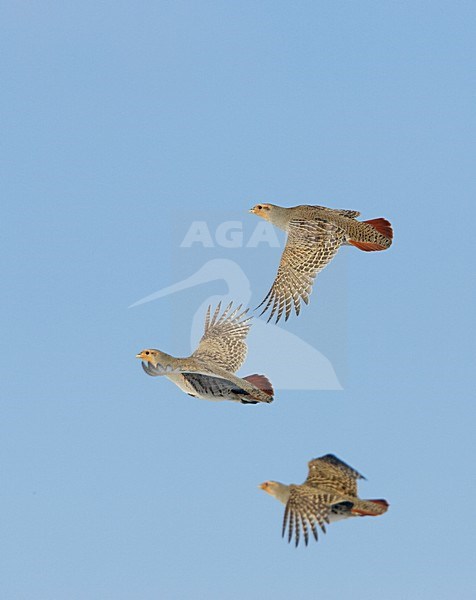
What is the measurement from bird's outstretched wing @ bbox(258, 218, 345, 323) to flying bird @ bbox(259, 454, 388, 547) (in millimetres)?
5956

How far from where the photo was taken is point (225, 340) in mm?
36969

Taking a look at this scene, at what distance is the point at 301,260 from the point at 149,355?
16.7 ft

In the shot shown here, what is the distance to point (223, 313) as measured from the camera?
124 ft

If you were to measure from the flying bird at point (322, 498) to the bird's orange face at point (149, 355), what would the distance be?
16.6 feet

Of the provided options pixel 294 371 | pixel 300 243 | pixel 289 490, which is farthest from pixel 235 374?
pixel 289 490

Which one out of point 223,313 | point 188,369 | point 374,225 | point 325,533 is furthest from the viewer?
point 223,313

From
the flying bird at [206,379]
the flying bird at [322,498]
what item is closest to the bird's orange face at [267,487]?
the flying bird at [322,498]

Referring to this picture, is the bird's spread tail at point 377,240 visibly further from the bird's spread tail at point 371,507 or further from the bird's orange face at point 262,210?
the bird's spread tail at point 371,507

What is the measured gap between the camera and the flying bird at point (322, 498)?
27703 millimetres

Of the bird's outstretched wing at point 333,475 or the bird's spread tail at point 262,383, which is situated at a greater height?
the bird's spread tail at point 262,383

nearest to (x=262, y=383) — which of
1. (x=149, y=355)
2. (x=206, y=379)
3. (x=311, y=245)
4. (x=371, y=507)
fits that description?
(x=206, y=379)

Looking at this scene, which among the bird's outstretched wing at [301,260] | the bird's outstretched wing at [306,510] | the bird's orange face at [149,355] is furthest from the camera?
the bird's outstretched wing at [301,260]

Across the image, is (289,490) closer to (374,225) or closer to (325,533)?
(325,533)

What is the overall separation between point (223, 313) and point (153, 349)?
204 inches
